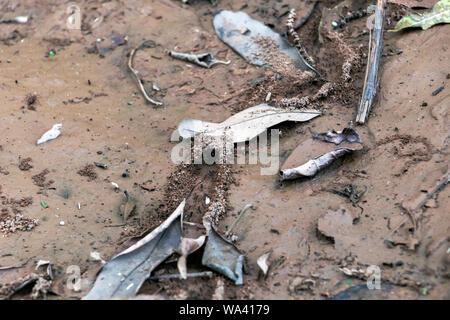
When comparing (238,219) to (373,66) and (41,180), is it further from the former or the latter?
(373,66)

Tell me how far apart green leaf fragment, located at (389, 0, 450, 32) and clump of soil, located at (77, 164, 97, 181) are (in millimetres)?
3053

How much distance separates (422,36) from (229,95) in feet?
6.06

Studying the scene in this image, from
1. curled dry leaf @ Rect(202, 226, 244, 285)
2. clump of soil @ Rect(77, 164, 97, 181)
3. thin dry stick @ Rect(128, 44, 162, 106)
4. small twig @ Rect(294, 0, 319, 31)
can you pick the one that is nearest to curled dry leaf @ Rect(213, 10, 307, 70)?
small twig @ Rect(294, 0, 319, 31)

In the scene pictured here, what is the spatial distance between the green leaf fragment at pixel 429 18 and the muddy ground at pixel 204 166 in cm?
9

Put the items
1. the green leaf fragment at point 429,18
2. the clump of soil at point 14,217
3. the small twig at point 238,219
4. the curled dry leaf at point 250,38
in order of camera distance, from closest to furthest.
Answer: the small twig at point 238,219 → the clump of soil at point 14,217 → the green leaf fragment at point 429,18 → the curled dry leaf at point 250,38

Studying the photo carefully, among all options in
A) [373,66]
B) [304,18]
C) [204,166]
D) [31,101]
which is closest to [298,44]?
[304,18]

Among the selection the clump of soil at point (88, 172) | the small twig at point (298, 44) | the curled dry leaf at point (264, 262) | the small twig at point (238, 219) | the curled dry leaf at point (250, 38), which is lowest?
the clump of soil at point (88, 172)

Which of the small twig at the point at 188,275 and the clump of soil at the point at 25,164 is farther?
the clump of soil at the point at 25,164

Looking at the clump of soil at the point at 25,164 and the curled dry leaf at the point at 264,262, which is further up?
the curled dry leaf at the point at 264,262

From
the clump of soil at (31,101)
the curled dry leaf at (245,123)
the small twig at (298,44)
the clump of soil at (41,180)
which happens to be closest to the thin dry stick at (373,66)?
the curled dry leaf at (245,123)

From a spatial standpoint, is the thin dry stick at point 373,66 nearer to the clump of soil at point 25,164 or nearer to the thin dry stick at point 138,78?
the thin dry stick at point 138,78

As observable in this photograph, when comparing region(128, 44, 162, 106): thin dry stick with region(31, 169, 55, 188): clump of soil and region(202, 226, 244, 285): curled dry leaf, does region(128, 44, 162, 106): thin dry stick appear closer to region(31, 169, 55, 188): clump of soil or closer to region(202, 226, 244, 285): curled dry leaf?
region(31, 169, 55, 188): clump of soil

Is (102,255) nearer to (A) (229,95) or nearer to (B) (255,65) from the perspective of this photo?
(A) (229,95)

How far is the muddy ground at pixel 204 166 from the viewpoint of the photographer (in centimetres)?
335
